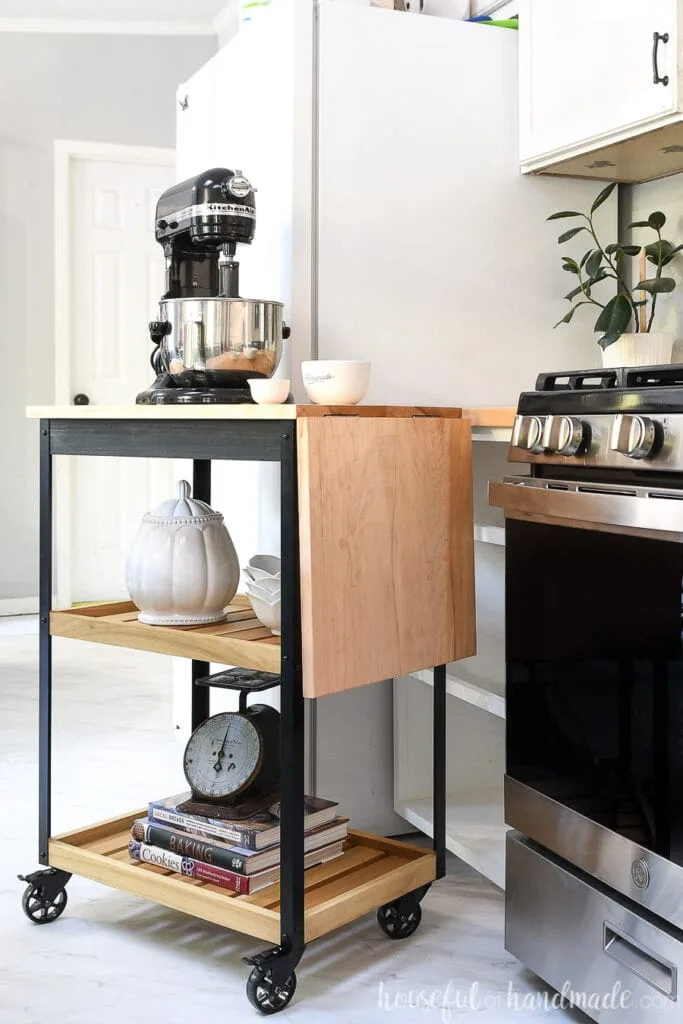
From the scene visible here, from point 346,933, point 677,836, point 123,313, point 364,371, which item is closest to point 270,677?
point 346,933

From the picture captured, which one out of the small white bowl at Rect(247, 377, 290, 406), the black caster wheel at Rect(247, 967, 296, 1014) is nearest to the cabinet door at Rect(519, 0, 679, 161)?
the small white bowl at Rect(247, 377, 290, 406)

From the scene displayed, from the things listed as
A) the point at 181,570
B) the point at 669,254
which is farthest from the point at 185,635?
the point at 669,254

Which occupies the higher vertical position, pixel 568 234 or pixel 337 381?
pixel 568 234

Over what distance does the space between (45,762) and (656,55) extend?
→ 1.59 m

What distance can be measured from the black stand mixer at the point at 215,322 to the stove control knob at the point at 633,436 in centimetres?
70

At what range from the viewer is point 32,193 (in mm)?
4883

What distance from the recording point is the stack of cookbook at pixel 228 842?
1748 mm

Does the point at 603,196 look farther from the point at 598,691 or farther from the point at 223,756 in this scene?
the point at 223,756

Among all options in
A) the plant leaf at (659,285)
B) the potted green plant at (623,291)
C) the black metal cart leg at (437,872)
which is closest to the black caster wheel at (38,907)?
the black metal cart leg at (437,872)

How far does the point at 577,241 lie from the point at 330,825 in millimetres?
1335

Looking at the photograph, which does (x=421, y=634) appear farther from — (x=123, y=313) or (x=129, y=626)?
(x=123, y=313)

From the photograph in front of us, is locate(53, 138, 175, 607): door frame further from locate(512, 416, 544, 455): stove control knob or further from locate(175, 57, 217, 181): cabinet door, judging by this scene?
locate(512, 416, 544, 455): stove control knob

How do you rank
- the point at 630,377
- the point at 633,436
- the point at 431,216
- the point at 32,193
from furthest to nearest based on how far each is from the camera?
the point at 32,193
the point at 431,216
the point at 630,377
the point at 633,436

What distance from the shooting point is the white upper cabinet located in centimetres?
188
